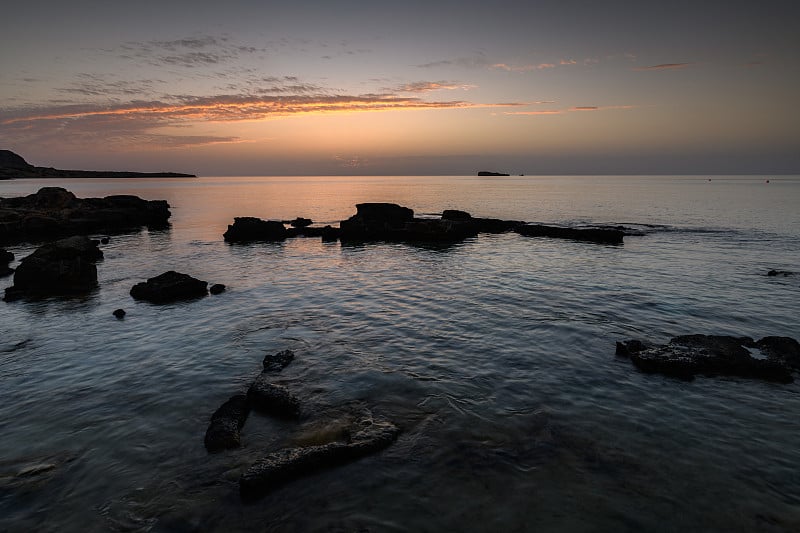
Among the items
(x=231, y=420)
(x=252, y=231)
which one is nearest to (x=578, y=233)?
(x=252, y=231)

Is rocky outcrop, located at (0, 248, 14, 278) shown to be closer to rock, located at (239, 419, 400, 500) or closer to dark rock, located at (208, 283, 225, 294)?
dark rock, located at (208, 283, 225, 294)

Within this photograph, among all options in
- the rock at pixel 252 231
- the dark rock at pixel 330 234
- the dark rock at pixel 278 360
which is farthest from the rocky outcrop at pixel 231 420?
Answer: the rock at pixel 252 231

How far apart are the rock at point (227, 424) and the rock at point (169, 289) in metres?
16.3

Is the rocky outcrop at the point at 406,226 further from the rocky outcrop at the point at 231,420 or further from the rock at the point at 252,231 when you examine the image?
the rocky outcrop at the point at 231,420

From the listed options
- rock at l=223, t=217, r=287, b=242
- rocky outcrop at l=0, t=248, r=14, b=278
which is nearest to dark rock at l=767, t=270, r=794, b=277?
rock at l=223, t=217, r=287, b=242

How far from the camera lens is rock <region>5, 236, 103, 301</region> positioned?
92.9 feet

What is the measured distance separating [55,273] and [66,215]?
139ft

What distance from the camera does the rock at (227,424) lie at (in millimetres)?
11188

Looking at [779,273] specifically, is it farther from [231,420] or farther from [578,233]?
[231,420]

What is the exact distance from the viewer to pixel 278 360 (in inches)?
658

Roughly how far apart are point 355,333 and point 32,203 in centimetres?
7588

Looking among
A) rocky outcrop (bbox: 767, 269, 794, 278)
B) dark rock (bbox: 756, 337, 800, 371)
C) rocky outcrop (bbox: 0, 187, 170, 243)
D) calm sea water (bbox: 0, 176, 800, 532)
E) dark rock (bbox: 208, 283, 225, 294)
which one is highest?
rocky outcrop (bbox: 0, 187, 170, 243)

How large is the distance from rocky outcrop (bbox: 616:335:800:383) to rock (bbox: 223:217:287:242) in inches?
1914

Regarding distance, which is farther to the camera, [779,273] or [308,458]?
[779,273]
